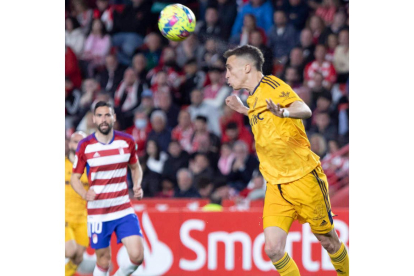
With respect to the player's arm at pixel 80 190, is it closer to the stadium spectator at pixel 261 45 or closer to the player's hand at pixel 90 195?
the player's hand at pixel 90 195

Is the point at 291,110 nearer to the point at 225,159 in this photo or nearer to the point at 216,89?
the point at 225,159

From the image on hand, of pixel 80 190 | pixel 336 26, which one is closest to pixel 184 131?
pixel 336 26

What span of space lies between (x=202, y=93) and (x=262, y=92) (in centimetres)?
379

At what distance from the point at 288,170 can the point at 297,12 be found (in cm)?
450

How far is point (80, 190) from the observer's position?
221 inches

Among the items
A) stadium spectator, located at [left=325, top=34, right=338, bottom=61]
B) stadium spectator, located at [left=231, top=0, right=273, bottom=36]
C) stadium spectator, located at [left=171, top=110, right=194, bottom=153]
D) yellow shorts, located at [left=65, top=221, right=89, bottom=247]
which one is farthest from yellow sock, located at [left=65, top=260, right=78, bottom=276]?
stadium spectator, located at [left=325, top=34, right=338, bottom=61]

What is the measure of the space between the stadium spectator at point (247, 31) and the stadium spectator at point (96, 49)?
205cm

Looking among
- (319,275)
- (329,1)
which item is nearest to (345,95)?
(329,1)

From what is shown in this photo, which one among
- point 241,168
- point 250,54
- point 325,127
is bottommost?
point 241,168

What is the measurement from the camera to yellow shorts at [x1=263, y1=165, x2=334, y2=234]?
14.9 feet

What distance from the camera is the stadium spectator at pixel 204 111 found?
8.20 metres

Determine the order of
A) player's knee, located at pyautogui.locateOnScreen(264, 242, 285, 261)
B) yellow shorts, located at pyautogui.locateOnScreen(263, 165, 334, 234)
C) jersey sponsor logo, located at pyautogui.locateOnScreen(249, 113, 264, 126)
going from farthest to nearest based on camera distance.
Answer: jersey sponsor logo, located at pyautogui.locateOnScreen(249, 113, 264, 126) → yellow shorts, located at pyautogui.locateOnScreen(263, 165, 334, 234) → player's knee, located at pyautogui.locateOnScreen(264, 242, 285, 261)

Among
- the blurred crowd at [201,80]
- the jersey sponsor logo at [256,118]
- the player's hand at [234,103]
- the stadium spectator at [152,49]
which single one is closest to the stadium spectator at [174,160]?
the blurred crowd at [201,80]

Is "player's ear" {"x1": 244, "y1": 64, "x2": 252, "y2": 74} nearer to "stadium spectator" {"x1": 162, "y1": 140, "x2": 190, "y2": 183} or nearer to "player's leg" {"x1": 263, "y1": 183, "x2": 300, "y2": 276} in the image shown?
"player's leg" {"x1": 263, "y1": 183, "x2": 300, "y2": 276}
